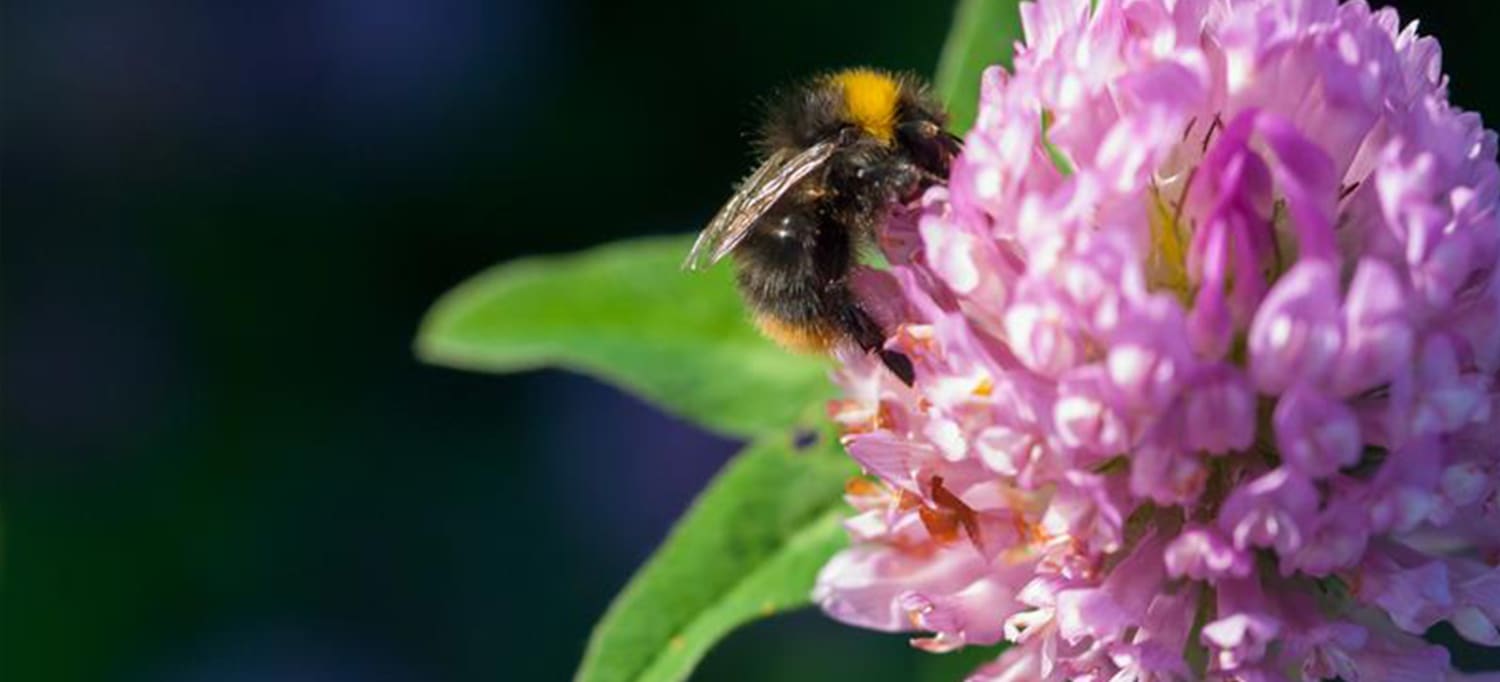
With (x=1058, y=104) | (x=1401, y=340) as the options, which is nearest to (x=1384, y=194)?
(x=1401, y=340)

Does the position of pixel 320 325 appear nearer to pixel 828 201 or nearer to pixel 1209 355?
pixel 828 201

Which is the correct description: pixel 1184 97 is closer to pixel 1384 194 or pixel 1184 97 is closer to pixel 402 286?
pixel 1384 194

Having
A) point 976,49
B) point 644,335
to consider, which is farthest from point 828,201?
point 644,335

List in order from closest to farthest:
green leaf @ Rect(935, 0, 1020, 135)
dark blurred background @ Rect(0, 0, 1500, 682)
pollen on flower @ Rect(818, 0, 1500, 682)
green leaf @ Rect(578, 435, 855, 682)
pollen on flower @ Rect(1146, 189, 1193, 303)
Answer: pollen on flower @ Rect(818, 0, 1500, 682) → pollen on flower @ Rect(1146, 189, 1193, 303) → green leaf @ Rect(578, 435, 855, 682) → green leaf @ Rect(935, 0, 1020, 135) → dark blurred background @ Rect(0, 0, 1500, 682)

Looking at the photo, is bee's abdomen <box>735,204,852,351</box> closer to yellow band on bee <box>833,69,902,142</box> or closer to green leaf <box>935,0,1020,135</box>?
yellow band on bee <box>833,69,902,142</box>

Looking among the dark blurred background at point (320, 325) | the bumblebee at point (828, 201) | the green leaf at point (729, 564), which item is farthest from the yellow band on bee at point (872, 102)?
the dark blurred background at point (320, 325)

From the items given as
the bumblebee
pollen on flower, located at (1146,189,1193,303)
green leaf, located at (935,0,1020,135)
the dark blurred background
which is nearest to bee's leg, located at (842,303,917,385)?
the bumblebee

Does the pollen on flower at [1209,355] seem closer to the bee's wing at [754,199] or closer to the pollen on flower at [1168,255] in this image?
the pollen on flower at [1168,255]
